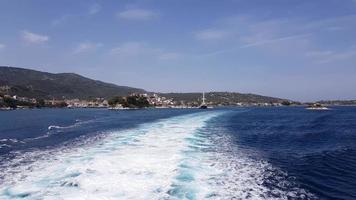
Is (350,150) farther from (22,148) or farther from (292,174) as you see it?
(22,148)

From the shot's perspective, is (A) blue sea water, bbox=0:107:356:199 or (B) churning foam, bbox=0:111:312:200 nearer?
(B) churning foam, bbox=0:111:312:200

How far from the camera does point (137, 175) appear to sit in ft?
66.4

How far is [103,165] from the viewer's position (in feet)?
74.7

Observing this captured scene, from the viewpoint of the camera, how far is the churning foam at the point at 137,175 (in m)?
16.9

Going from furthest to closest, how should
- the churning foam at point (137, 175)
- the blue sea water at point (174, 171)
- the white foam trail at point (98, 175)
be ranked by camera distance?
the blue sea water at point (174, 171) → the churning foam at point (137, 175) → the white foam trail at point (98, 175)

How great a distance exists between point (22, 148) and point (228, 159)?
17074mm

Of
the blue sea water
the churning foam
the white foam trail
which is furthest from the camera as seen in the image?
the blue sea water

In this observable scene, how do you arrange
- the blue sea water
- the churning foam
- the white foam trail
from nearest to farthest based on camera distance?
1. the white foam trail
2. the churning foam
3. the blue sea water

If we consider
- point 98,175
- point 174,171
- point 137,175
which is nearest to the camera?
point 98,175

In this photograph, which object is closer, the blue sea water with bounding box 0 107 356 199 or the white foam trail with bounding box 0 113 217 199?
the white foam trail with bounding box 0 113 217 199

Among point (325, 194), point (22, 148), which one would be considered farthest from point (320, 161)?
point (22, 148)

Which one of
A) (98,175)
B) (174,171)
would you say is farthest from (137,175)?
(174,171)

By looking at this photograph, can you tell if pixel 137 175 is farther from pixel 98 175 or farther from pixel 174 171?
pixel 174 171

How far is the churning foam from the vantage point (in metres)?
16.9
